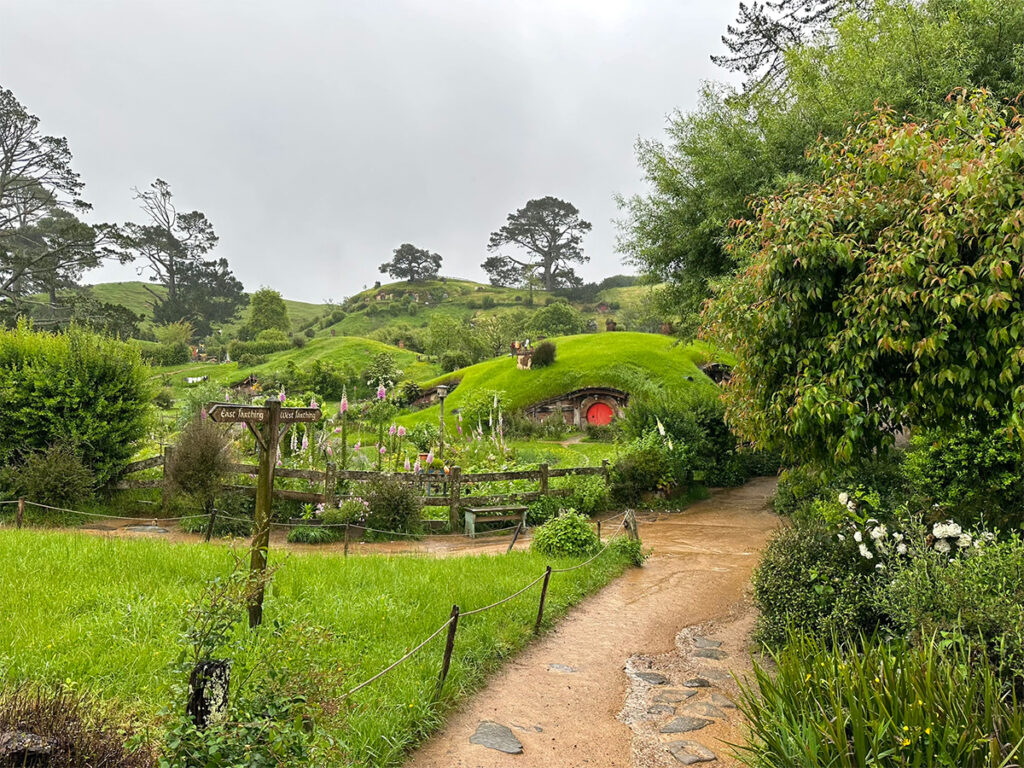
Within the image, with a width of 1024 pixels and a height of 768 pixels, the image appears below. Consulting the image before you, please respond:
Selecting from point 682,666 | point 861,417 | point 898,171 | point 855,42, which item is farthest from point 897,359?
point 855,42

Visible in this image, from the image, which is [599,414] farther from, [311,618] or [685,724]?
[685,724]

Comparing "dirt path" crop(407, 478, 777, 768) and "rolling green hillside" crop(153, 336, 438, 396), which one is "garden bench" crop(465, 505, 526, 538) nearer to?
"dirt path" crop(407, 478, 777, 768)

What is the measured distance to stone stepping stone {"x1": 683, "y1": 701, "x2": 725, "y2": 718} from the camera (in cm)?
518

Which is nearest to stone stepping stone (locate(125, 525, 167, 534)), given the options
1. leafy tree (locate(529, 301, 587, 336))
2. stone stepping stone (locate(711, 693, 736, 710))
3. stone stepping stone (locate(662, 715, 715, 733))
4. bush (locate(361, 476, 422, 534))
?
bush (locate(361, 476, 422, 534))

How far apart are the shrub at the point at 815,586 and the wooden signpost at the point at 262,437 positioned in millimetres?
4912

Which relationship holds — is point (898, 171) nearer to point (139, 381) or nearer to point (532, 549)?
point (532, 549)

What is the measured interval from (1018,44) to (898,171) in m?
9.86

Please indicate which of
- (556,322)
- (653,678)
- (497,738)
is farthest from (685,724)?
(556,322)

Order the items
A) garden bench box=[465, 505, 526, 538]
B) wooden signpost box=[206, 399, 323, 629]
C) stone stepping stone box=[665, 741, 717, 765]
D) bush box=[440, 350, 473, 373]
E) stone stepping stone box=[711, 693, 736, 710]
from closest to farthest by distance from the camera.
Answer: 1. stone stepping stone box=[665, 741, 717, 765]
2. stone stepping stone box=[711, 693, 736, 710]
3. wooden signpost box=[206, 399, 323, 629]
4. garden bench box=[465, 505, 526, 538]
5. bush box=[440, 350, 473, 373]

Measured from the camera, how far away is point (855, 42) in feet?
44.6

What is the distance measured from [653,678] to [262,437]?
15.3 ft

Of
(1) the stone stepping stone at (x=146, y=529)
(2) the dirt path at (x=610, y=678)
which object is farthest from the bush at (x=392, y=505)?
(2) the dirt path at (x=610, y=678)

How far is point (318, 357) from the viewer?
157 ft

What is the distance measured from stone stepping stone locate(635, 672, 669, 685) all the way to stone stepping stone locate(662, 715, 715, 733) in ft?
2.63
